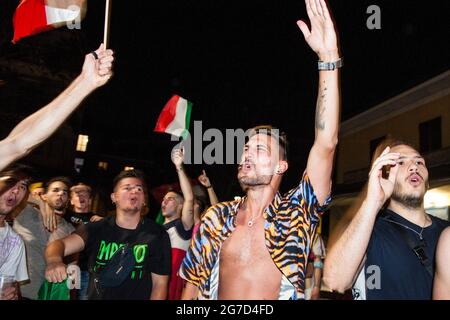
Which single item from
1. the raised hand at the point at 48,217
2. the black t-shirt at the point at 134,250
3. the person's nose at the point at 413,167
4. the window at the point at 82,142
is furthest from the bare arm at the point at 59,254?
the window at the point at 82,142

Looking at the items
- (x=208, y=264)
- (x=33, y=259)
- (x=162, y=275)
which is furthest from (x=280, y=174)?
(x=33, y=259)

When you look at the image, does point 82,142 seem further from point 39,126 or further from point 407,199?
point 407,199

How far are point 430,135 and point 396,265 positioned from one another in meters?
14.2

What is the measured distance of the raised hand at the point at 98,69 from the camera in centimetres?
289

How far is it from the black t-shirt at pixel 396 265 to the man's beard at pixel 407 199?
0.13 metres

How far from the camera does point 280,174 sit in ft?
10.9

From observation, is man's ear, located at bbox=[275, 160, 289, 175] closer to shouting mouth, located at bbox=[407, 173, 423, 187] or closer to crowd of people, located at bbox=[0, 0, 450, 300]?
crowd of people, located at bbox=[0, 0, 450, 300]

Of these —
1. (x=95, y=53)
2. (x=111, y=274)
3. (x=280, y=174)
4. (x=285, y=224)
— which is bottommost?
(x=111, y=274)

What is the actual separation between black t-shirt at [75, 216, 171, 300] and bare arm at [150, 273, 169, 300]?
0.12ft

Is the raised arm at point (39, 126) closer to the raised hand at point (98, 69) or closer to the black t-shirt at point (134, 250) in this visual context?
the raised hand at point (98, 69)

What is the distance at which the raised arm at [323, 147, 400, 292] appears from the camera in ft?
8.76
